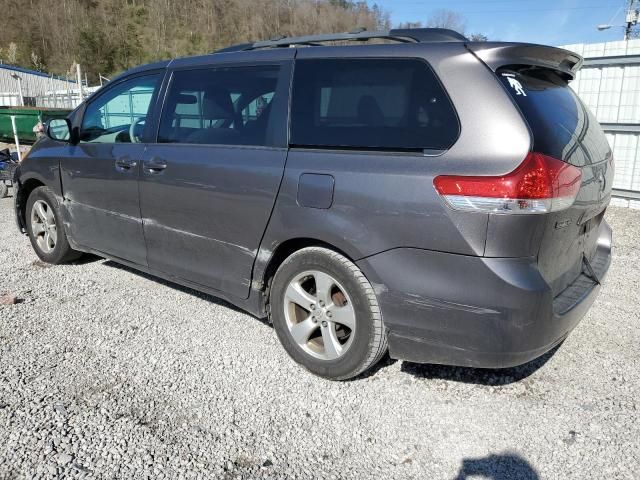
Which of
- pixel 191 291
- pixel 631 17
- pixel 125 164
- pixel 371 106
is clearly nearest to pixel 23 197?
pixel 125 164

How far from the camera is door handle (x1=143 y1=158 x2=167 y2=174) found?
3.63m

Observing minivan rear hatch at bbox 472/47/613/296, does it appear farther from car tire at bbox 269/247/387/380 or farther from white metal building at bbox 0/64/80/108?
white metal building at bbox 0/64/80/108

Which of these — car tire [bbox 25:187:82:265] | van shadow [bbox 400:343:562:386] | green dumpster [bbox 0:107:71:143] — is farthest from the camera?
green dumpster [bbox 0:107:71:143]

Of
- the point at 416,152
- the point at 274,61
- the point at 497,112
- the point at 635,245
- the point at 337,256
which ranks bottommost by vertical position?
the point at 635,245

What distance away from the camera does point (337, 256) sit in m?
2.81

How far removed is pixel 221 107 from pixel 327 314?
156cm

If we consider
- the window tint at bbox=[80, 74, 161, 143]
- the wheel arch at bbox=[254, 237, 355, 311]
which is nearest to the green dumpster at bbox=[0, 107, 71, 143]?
the window tint at bbox=[80, 74, 161, 143]

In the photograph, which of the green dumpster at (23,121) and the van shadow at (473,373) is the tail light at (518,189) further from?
the green dumpster at (23,121)

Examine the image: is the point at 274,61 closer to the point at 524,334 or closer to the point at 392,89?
the point at 392,89

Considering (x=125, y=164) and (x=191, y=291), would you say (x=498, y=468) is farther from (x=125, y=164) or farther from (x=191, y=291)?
(x=125, y=164)

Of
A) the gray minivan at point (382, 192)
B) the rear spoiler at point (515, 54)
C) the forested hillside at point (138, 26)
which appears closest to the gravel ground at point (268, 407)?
the gray minivan at point (382, 192)

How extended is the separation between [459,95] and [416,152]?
1.07 feet

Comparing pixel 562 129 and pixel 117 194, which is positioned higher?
pixel 562 129

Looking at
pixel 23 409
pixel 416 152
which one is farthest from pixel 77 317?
pixel 416 152
